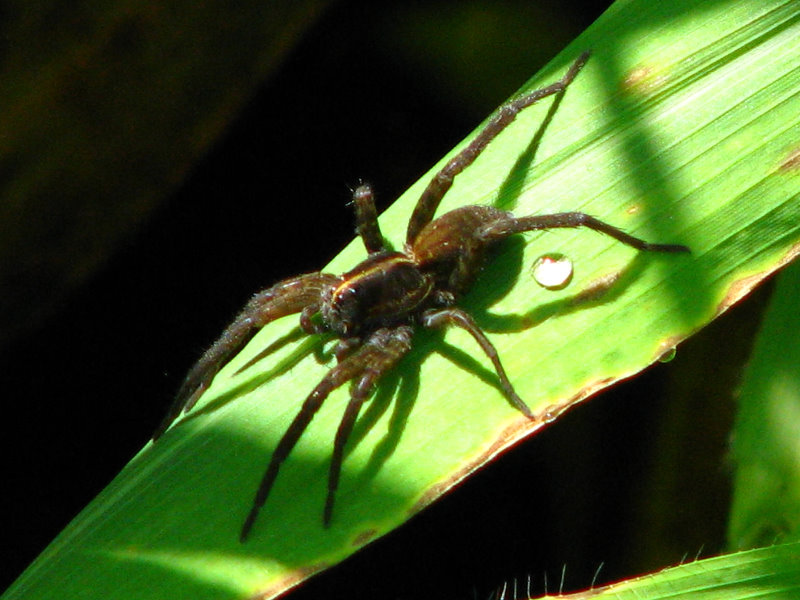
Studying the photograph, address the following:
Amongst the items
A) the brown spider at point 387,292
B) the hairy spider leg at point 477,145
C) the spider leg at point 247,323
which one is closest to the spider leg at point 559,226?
the brown spider at point 387,292

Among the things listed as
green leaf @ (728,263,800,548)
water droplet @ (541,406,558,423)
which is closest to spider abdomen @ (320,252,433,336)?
water droplet @ (541,406,558,423)

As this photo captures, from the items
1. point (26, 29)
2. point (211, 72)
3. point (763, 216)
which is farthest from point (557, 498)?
point (26, 29)

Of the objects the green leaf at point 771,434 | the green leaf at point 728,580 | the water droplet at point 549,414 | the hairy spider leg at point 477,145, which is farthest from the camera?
the hairy spider leg at point 477,145

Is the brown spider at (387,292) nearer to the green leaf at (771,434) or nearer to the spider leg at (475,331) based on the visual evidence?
the spider leg at (475,331)

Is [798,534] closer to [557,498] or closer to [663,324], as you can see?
[663,324]

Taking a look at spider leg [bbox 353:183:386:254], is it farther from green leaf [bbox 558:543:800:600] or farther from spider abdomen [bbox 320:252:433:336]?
green leaf [bbox 558:543:800:600]

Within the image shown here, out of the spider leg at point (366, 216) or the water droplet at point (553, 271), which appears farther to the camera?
the spider leg at point (366, 216)

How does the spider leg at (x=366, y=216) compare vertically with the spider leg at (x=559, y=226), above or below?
above
